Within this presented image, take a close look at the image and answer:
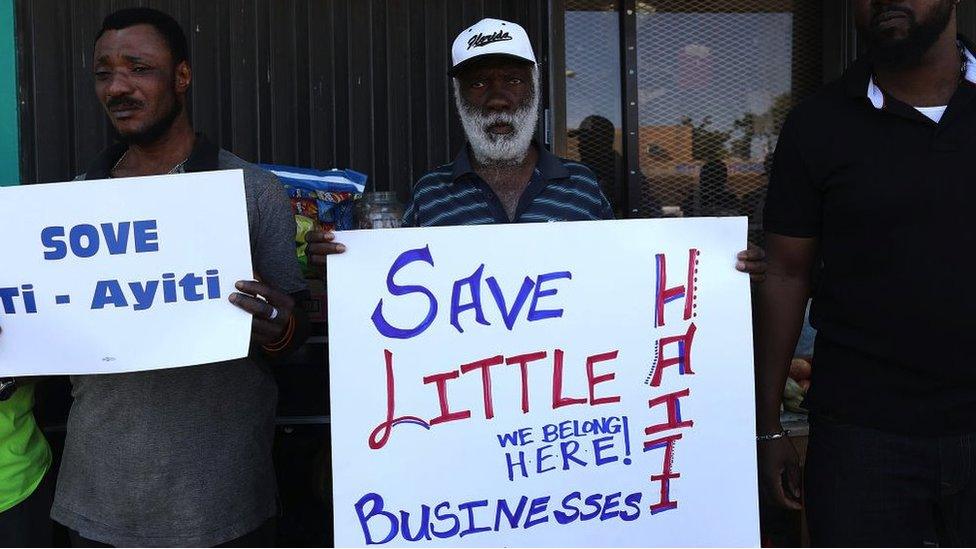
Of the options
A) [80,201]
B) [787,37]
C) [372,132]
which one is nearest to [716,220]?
[80,201]

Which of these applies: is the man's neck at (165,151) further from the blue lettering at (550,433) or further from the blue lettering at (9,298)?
the blue lettering at (550,433)

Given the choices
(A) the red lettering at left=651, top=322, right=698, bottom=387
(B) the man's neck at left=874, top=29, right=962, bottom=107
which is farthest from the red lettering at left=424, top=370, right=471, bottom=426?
(B) the man's neck at left=874, top=29, right=962, bottom=107

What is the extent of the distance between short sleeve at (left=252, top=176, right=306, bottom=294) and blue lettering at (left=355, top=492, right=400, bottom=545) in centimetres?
50

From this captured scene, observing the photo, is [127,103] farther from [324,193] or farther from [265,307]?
[324,193]

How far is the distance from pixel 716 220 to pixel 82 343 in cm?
137

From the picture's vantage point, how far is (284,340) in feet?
6.12

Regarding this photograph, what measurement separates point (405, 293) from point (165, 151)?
2.17 ft

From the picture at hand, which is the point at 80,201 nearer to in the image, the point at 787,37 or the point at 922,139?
the point at 922,139

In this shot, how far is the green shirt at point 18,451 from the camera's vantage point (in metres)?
2.04

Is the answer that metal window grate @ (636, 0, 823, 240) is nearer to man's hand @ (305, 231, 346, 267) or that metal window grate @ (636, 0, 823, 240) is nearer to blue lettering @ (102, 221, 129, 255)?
man's hand @ (305, 231, 346, 267)

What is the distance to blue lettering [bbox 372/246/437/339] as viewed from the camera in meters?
1.87

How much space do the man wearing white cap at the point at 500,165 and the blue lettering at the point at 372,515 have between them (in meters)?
0.76

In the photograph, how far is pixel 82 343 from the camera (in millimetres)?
1802

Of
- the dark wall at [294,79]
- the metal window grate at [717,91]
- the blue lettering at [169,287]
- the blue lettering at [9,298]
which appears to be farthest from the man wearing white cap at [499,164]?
the metal window grate at [717,91]
